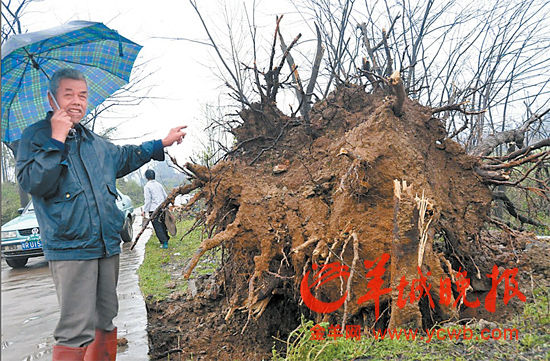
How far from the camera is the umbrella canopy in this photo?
2504mm

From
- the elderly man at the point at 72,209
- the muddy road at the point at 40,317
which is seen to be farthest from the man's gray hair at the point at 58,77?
the muddy road at the point at 40,317

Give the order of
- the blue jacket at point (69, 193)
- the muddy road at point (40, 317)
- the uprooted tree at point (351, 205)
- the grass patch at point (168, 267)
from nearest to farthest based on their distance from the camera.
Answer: the blue jacket at point (69, 193), the uprooted tree at point (351, 205), the muddy road at point (40, 317), the grass patch at point (168, 267)

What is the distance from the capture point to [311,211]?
349cm

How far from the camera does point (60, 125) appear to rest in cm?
226

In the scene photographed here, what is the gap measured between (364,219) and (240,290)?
4.81ft

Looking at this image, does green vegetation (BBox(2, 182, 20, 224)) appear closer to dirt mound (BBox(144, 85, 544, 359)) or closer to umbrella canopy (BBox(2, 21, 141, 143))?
dirt mound (BBox(144, 85, 544, 359))

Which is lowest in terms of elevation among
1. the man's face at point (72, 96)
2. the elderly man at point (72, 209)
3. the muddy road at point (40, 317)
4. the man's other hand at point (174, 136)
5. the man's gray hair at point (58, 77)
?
the muddy road at point (40, 317)

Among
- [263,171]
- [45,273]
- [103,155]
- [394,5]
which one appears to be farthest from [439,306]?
[394,5]

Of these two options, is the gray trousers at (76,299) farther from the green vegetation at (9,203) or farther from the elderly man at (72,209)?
the green vegetation at (9,203)

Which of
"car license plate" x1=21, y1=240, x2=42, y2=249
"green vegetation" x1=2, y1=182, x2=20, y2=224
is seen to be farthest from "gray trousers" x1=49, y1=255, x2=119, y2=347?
"green vegetation" x1=2, y1=182, x2=20, y2=224

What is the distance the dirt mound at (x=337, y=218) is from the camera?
3127 mm

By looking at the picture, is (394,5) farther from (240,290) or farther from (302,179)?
(240,290)

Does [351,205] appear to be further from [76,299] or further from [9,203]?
[9,203]

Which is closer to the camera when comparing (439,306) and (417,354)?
(417,354)
